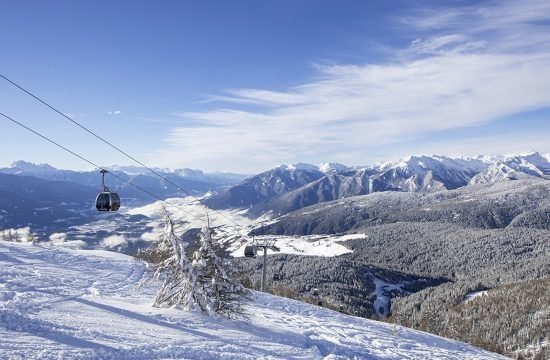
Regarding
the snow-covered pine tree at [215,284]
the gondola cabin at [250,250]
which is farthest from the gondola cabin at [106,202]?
the gondola cabin at [250,250]

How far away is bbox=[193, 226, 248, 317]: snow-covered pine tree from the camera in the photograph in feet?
→ 70.6

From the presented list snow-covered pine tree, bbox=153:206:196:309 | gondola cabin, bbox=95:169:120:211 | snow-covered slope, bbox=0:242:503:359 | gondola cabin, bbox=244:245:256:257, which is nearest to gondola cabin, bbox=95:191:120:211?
gondola cabin, bbox=95:169:120:211

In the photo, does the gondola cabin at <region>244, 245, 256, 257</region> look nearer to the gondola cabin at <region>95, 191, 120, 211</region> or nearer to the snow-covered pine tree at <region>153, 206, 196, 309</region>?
the gondola cabin at <region>95, 191, 120, 211</region>

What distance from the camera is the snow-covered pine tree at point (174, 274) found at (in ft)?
70.0

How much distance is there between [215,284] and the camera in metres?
21.9

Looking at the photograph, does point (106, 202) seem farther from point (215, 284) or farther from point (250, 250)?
point (250, 250)

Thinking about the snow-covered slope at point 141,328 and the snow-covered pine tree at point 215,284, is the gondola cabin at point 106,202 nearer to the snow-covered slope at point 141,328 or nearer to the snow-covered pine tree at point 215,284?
the snow-covered slope at point 141,328

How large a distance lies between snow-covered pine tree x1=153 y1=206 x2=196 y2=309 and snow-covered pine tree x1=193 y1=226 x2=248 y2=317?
0.39 meters

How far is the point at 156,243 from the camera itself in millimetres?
24031

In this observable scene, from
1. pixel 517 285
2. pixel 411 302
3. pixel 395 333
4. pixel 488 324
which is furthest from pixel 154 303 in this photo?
pixel 517 285

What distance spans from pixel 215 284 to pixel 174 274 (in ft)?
7.24

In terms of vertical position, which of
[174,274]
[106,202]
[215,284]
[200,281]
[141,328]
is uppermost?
[106,202]

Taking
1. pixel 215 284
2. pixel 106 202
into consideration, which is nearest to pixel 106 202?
pixel 106 202

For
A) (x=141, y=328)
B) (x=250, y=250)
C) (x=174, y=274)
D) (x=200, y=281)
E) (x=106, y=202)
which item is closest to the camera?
(x=141, y=328)
